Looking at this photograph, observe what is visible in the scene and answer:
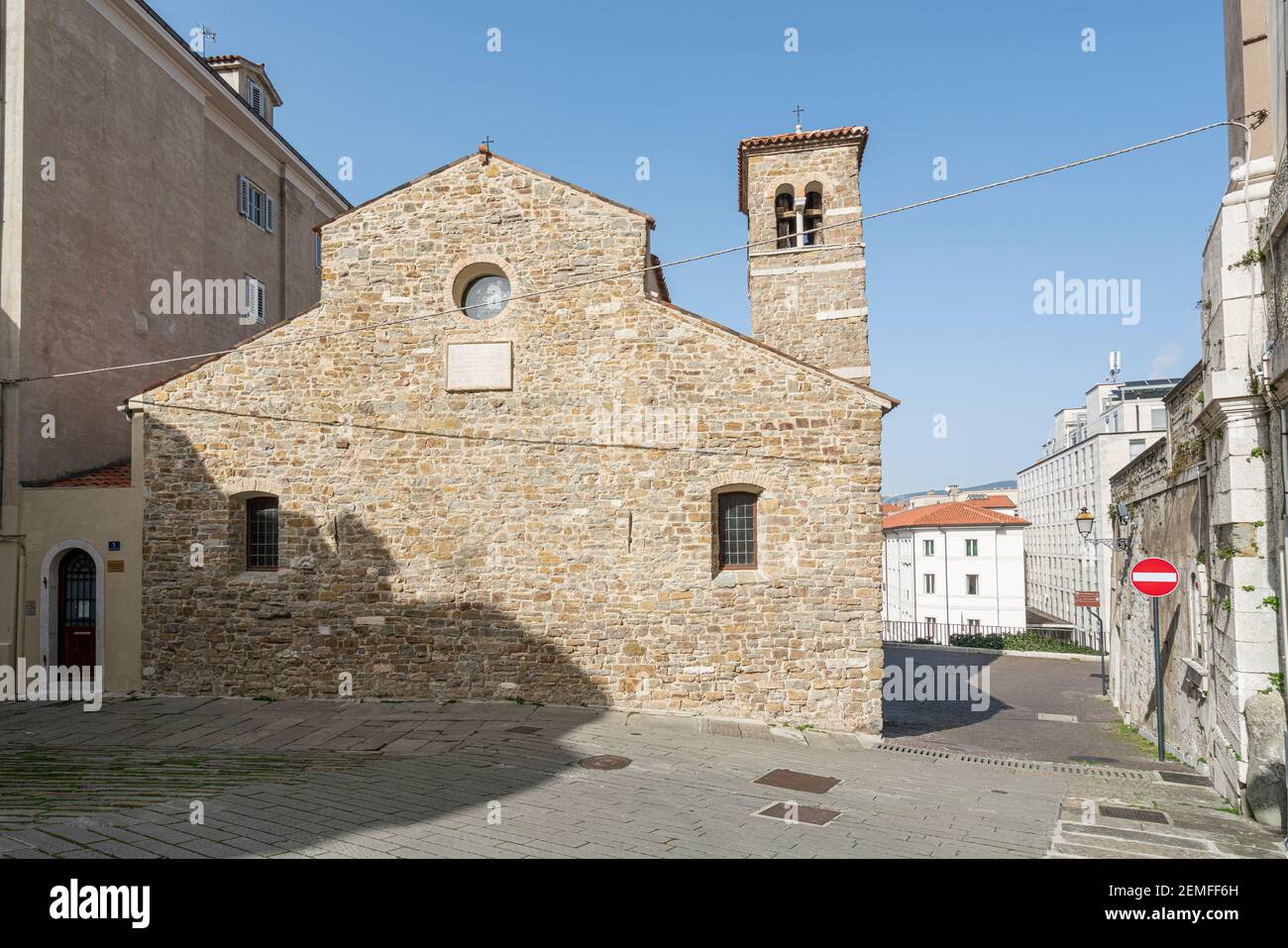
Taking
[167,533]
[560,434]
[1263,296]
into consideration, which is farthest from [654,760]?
[167,533]

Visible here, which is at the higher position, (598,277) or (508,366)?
(598,277)

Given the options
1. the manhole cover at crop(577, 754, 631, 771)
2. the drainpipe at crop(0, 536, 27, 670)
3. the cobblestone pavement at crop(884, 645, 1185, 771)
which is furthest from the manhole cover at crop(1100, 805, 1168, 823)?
the drainpipe at crop(0, 536, 27, 670)

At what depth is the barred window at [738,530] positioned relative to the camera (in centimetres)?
1244

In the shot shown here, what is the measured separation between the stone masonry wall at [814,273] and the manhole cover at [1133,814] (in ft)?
44.0

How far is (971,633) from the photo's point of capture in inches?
1603

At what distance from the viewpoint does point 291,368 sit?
13398 mm

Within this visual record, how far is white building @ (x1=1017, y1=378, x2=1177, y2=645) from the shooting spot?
5047cm

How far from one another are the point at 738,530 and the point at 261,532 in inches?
328

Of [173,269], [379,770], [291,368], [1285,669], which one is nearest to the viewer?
[1285,669]

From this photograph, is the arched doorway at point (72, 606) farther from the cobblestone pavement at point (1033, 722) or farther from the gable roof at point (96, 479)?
the cobblestone pavement at point (1033, 722)

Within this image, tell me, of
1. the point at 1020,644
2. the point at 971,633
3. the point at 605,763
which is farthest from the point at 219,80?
the point at 971,633

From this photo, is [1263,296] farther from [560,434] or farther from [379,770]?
[379,770]

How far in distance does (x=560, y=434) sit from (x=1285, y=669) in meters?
9.57

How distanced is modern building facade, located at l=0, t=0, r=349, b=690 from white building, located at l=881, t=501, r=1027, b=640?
3705cm
